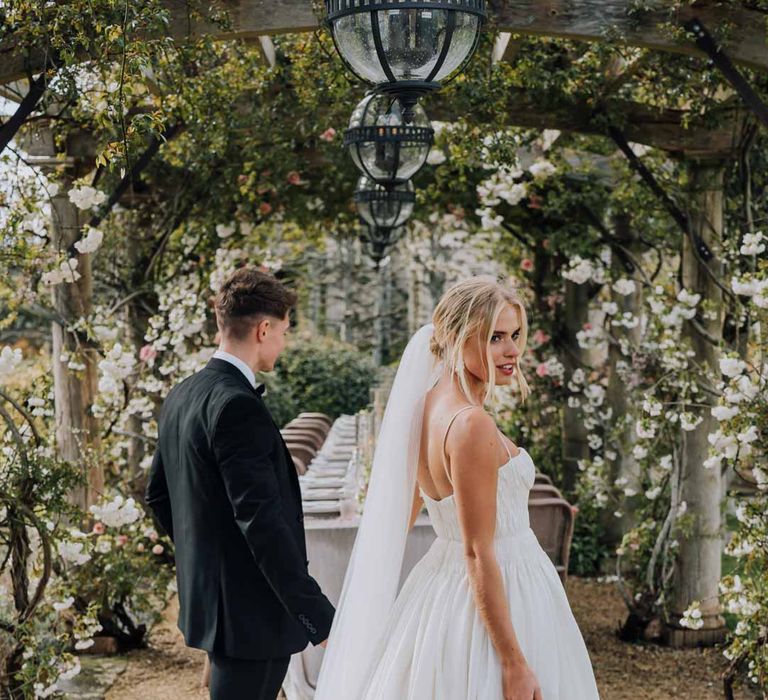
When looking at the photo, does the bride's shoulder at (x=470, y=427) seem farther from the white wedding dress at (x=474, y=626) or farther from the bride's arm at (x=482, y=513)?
the white wedding dress at (x=474, y=626)

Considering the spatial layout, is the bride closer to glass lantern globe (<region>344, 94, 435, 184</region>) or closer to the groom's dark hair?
the groom's dark hair

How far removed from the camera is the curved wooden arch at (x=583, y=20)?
424 centimetres

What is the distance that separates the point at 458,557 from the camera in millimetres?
2898

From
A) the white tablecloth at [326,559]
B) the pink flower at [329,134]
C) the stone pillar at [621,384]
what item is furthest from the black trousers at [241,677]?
the stone pillar at [621,384]

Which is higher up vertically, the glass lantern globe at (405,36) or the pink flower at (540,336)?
the glass lantern globe at (405,36)

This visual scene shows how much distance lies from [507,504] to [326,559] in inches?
82.3

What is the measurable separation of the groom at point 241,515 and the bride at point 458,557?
0.23 m

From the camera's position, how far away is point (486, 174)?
8016mm

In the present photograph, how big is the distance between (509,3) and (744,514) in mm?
2202

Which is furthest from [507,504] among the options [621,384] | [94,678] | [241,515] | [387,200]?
[621,384]

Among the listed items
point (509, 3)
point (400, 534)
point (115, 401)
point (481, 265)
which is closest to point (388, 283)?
point (481, 265)

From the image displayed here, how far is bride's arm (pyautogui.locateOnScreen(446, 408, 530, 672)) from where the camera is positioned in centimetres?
267

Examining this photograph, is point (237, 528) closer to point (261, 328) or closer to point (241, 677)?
point (241, 677)

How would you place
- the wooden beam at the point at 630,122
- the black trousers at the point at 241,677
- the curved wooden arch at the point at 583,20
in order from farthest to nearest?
the wooden beam at the point at 630,122 < the curved wooden arch at the point at 583,20 < the black trousers at the point at 241,677
